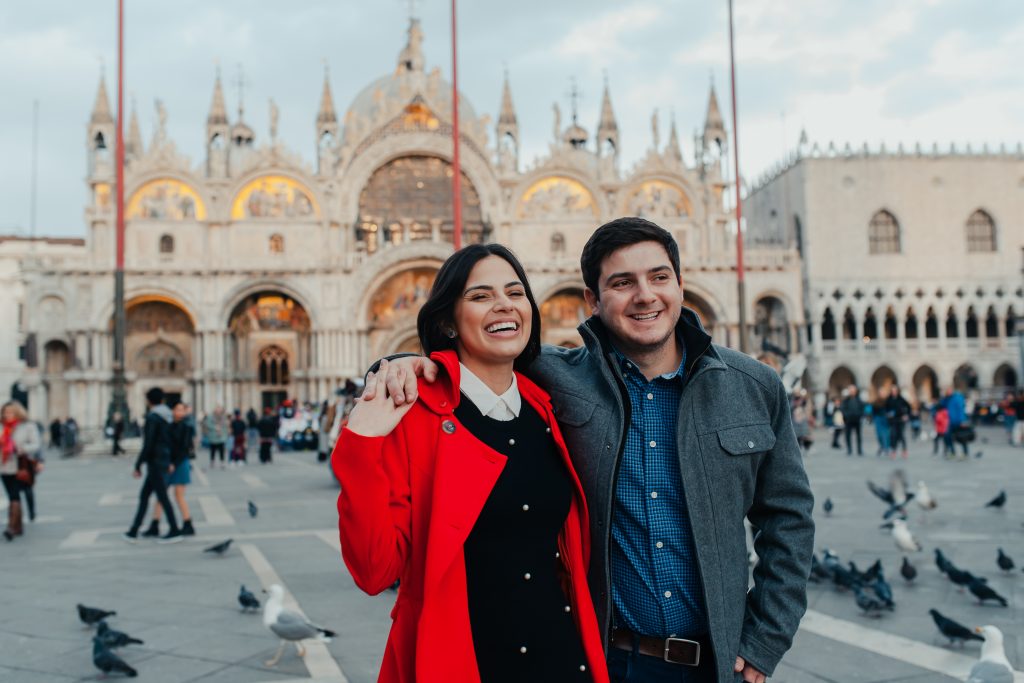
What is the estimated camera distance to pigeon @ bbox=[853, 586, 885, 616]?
549 centimetres

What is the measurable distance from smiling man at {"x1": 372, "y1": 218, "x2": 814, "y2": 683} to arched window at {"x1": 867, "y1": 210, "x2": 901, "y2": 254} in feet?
136

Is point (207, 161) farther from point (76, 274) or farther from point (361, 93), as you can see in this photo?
point (361, 93)

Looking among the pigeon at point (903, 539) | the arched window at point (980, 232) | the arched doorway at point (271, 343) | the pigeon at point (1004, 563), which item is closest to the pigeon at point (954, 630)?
the pigeon at point (1004, 563)

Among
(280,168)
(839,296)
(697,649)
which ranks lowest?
(697,649)

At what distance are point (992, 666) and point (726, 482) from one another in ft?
7.93

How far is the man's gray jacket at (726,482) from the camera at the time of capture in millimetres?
2324

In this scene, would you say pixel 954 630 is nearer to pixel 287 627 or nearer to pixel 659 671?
pixel 659 671

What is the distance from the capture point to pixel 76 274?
32938mm

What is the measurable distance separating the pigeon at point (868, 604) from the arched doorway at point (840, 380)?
3558 centimetres

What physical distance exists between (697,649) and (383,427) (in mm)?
1060

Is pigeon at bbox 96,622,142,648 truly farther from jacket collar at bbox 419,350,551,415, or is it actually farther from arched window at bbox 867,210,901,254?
arched window at bbox 867,210,901,254

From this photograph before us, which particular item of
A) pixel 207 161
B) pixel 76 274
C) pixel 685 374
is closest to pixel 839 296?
pixel 207 161

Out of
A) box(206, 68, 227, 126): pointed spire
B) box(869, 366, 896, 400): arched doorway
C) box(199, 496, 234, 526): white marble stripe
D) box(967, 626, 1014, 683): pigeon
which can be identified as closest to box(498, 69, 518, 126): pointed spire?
box(206, 68, 227, 126): pointed spire

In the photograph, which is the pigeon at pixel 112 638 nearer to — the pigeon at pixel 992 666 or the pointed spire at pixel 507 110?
the pigeon at pixel 992 666
